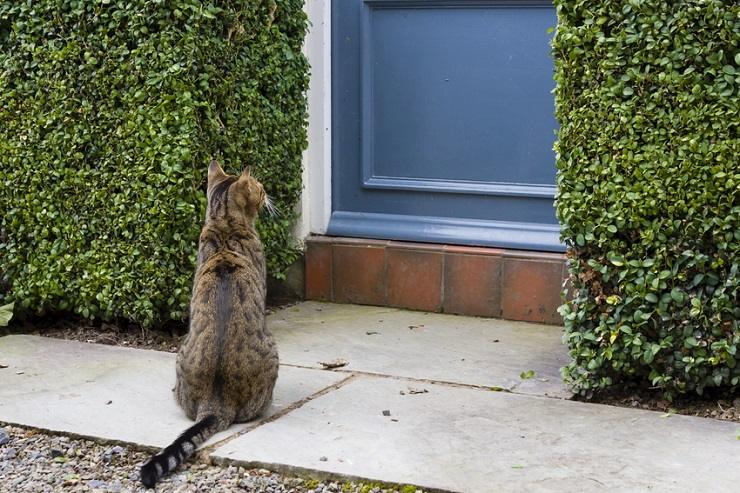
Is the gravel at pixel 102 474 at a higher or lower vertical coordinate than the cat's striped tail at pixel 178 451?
lower

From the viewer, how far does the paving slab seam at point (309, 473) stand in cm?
392

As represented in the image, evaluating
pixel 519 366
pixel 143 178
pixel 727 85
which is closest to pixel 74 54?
pixel 143 178

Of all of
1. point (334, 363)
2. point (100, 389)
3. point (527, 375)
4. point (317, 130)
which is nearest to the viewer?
point (100, 389)

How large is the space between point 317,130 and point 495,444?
3.21m

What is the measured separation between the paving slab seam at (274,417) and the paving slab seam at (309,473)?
102 millimetres

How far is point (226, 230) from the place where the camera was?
4965mm

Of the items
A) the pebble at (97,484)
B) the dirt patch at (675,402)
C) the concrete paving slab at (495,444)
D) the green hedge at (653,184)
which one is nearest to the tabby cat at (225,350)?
the concrete paving slab at (495,444)

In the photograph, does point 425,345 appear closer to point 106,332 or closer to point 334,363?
point 334,363

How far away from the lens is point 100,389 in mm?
5188

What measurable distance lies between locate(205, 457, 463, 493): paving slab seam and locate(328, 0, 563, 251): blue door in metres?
2.74

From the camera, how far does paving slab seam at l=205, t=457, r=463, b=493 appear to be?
3.92 metres

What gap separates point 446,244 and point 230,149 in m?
1.51

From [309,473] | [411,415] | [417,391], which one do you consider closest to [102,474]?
[309,473]

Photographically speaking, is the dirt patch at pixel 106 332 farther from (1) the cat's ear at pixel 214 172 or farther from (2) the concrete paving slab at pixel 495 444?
(2) the concrete paving slab at pixel 495 444
